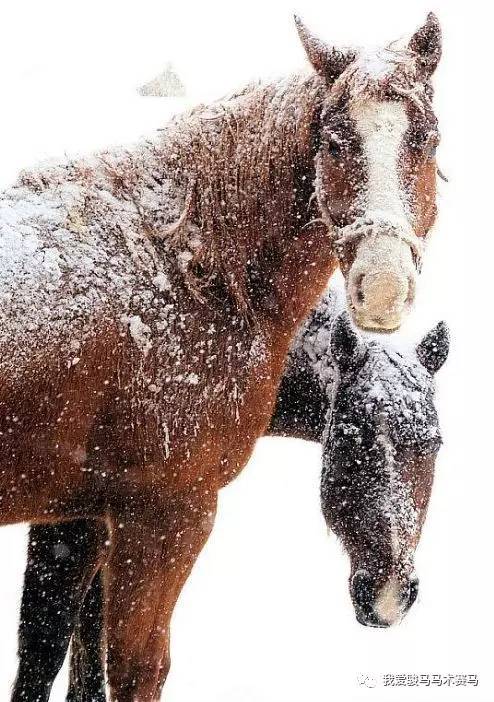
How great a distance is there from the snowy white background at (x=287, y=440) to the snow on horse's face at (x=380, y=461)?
0.24 metres

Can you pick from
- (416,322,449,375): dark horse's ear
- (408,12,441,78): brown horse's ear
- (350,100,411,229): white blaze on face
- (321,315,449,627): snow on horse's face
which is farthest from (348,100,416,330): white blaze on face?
(416,322,449,375): dark horse's ear

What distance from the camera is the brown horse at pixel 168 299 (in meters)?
2.24

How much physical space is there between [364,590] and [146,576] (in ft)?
2.67

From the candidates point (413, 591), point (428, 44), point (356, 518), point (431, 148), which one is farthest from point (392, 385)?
point (428, 44)

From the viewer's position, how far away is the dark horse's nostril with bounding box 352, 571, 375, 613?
2793 mm

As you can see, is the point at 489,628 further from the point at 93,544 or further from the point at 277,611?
the point at 93,544

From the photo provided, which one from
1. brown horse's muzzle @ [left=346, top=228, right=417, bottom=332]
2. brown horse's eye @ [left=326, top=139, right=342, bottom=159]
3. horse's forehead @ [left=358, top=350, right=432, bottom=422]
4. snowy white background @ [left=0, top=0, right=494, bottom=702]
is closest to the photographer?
brown horse's muzzle @ [left=346, top=228, right=417, bottom=332]

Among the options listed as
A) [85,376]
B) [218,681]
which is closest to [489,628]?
[218,681]

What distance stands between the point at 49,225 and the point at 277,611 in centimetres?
364

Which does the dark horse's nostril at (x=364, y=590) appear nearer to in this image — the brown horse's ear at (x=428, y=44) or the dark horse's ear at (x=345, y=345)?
the dark horse's ear at (x=345, y=345)

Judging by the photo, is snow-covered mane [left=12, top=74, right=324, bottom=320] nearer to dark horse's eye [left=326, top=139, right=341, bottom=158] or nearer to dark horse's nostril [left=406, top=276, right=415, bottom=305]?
dark horse's eye [left=326, top=139, right=341, bottom=158]

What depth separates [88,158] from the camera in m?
2.59

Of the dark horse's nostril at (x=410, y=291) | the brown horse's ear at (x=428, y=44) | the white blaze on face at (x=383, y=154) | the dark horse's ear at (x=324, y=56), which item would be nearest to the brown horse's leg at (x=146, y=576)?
the dark horse's nostril at (x=410, y=291)

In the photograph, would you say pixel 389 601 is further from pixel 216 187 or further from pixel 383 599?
pixel 216 187
